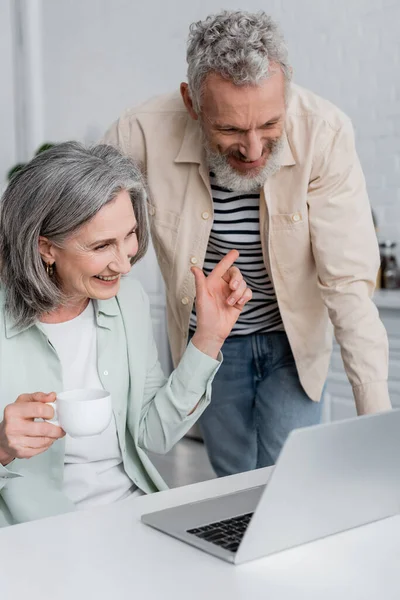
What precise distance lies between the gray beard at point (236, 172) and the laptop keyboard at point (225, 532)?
0.96 m

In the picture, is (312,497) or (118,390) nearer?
(312,497)

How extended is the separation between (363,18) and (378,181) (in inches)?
30.5

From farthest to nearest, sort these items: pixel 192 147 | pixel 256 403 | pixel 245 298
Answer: pixel 256 403
pixel 192 147
pixel 245 298

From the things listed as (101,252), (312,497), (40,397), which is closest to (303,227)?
(101,252)

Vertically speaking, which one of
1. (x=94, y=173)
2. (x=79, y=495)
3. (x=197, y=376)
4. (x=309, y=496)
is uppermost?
(x=94, y=173)

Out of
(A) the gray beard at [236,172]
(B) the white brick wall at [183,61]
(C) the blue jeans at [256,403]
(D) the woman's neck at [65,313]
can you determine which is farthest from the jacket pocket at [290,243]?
(B) the white brick wall at [183,61]

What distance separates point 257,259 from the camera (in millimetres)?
2213

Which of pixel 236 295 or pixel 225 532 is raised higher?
pixel 236 295

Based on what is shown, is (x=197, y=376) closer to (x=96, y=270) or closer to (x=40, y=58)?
(x=96, y=270)

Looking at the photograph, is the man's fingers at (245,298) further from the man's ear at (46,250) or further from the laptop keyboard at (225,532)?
the laptop keyboard at (225,532)

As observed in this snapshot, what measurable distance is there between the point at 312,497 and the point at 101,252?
0.79 m

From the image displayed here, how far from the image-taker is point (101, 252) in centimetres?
173

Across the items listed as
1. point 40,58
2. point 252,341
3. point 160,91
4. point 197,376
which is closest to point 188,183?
point 252,341

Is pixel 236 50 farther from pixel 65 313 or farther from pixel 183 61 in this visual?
pixel 183 61
